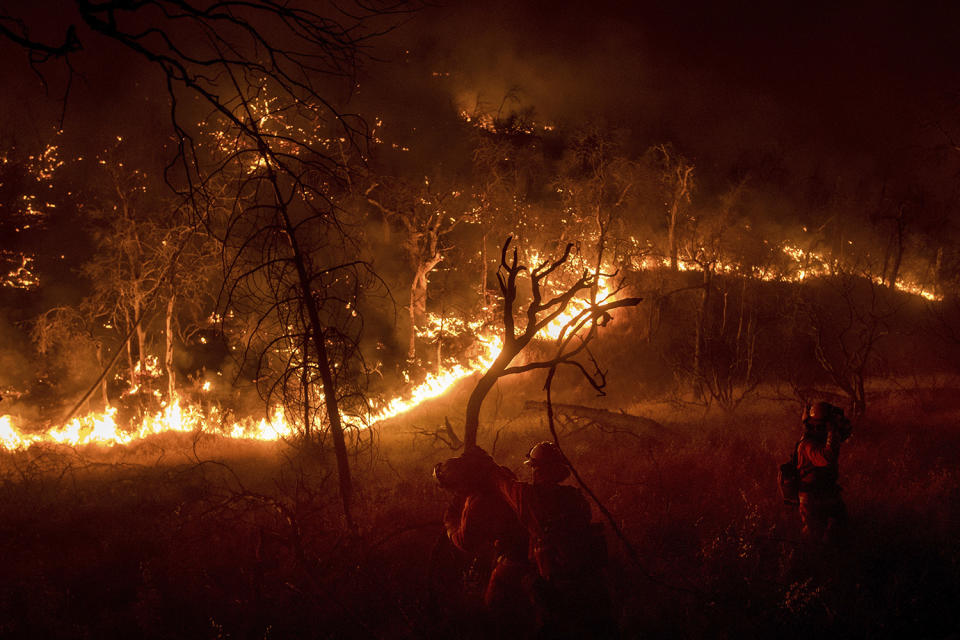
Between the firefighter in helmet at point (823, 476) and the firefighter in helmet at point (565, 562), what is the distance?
3.76 m

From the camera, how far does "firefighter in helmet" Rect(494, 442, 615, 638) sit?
12.7 ft

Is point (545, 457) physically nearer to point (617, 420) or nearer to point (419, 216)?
point (617, 420)

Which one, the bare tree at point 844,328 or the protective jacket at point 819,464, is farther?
the bare tree at point 844,328

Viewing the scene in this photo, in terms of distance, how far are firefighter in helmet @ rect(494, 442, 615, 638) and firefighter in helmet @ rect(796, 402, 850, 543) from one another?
Answer: 12.4 feet

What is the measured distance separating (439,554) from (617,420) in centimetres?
863

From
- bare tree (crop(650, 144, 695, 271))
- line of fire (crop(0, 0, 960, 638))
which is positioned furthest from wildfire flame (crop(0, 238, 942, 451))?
bare tree (crop(650, 144, 695, 271))

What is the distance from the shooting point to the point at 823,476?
6.39m

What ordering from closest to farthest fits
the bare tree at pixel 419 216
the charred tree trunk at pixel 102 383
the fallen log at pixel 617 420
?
the fallen log at pixel 617 420 < the charred tree trunk at pixel 102 383 < the bare tree at pixel 419 216

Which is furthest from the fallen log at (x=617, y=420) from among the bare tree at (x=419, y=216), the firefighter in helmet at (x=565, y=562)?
the bare tree at (x=419, y=216)

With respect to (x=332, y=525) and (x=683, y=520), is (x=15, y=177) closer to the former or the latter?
(x=332, y=525)

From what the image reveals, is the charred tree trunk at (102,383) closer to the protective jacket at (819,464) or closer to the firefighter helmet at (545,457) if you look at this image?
the firefighter helmet at (545,457)

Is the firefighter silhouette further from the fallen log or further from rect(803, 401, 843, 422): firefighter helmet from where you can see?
the fallen log

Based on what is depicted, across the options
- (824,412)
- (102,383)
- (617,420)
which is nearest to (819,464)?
(824,412)

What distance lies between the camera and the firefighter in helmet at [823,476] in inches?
250
